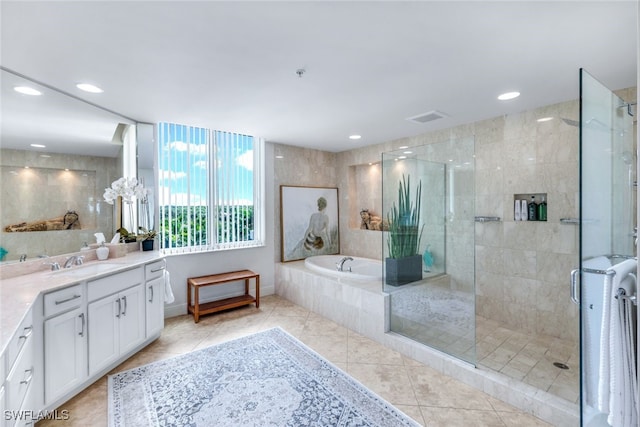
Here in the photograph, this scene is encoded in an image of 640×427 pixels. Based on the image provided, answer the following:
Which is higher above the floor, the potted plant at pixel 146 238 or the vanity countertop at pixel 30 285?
the potted plant at pixel 146 238

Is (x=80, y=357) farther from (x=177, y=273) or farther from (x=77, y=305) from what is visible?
(x=177, y=273)

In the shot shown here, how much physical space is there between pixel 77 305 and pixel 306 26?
8.11 ft

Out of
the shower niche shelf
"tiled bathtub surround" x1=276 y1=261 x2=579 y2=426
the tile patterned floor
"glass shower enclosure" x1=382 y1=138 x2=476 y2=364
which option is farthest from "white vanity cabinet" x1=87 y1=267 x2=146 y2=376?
the shower niche shelf

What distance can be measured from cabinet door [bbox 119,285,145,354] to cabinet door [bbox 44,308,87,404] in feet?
Result: 1.21

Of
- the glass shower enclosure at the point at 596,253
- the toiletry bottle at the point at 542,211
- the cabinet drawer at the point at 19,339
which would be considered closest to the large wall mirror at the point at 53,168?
the cabinet drawer at the point at 19,339

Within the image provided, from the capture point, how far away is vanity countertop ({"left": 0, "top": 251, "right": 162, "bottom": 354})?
55.3 inches

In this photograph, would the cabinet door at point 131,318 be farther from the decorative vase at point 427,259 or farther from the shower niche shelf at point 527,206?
the shower niche shelf at point 527,206

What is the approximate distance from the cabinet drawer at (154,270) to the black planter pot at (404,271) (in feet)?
7.98

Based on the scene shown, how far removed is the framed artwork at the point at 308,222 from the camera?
15.4 feet

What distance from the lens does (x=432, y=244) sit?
118 inches

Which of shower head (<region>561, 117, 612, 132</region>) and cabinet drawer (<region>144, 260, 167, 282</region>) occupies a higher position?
shower head (<region>561, 117, 612, 132</region>)

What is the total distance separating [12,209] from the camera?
7.20ft

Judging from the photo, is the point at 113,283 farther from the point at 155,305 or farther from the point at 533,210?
the point at 533,210

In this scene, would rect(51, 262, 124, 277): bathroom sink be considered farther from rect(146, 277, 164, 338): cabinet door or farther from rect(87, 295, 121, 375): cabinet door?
rect(146, 277, 164, 338): cabinet door
